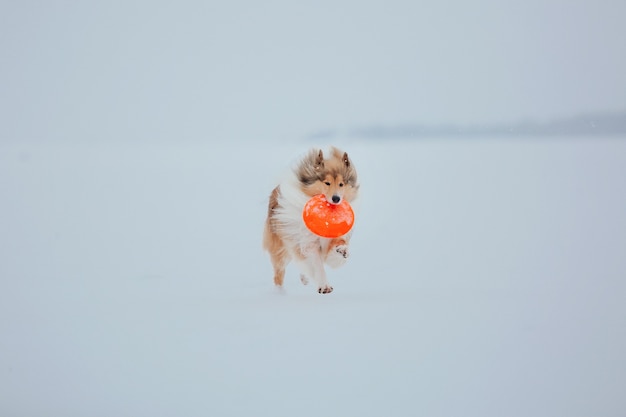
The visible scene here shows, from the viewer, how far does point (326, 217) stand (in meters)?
2.64

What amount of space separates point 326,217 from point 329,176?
0.50ft

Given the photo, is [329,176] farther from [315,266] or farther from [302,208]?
[315,266]

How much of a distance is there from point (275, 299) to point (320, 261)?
0.78 ft

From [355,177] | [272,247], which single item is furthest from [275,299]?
[355,177]

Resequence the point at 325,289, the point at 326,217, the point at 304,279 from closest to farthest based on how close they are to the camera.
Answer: the point at 326,217 < the point at 325,289 < the point at 304,279

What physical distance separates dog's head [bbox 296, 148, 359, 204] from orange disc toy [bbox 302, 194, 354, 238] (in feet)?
0.09

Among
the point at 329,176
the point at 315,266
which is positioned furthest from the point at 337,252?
the point at 329,176

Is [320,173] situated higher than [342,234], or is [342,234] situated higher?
[320,173]

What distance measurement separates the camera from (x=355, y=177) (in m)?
2.78

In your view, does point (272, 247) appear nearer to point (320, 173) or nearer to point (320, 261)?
point (320, 261)

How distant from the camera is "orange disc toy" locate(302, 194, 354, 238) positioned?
2.64 m

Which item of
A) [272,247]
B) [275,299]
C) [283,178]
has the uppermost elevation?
[283,178]

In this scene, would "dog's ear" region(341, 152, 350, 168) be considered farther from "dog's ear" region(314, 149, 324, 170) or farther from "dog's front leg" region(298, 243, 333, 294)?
"dog's front leg" region(298, 243, 333, 294)

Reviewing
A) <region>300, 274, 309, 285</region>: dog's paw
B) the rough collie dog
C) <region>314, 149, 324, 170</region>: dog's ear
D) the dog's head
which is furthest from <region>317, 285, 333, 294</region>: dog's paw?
<region>314, 149, 324, 170</region>: dog's ear
